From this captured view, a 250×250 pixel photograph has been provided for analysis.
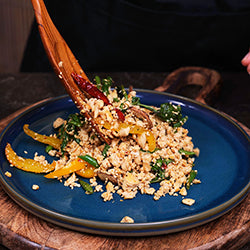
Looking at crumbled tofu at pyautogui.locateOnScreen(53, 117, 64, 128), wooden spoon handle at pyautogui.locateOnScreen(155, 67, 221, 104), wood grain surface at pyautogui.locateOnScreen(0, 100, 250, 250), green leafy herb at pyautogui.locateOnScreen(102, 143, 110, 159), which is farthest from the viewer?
wooden spoon handle at pyautogui.locateOnScreen(155, 67, 221, 104)

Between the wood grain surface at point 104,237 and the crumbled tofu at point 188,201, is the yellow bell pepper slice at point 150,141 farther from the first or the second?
the wood grain surface at point 104,237

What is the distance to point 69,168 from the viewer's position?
1634 millimetres

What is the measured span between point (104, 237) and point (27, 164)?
→ 0.57m

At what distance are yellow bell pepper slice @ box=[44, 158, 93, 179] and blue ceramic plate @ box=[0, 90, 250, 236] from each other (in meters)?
0.03

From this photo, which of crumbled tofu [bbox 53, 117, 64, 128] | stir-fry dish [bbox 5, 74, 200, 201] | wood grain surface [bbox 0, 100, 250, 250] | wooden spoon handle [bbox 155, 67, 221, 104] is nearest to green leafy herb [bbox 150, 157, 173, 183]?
stir-fry dish [bbox 5, 74, 200, 201]

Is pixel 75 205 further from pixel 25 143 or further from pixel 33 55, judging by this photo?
pixel 33 55

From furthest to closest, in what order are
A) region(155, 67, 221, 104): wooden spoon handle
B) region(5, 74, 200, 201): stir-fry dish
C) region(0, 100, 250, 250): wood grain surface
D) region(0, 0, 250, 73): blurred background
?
region(0, 0, 250, 73): blurred background → region(155, 67, 221, 104): wooden spoon handle → region(5, 74, 200, 201): stir-fry dish → region(0, 100, 250, 250): wood grain surface

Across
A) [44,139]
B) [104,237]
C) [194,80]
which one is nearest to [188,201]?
[104,237]

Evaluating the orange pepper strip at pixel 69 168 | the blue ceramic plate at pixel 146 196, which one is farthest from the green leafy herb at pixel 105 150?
the blue ceramic plate at pixel 146 196

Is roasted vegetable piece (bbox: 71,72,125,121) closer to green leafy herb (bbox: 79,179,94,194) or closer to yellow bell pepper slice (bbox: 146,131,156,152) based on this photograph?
yellow bell pepper slice (bbox: 146,131,156,152)

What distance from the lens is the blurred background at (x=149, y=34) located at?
3176 millimetres

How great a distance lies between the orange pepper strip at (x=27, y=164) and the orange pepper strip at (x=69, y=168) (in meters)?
0.06

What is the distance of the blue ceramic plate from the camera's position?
4.24 ft

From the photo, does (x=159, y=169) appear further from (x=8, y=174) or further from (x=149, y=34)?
(x=149, y=34)
